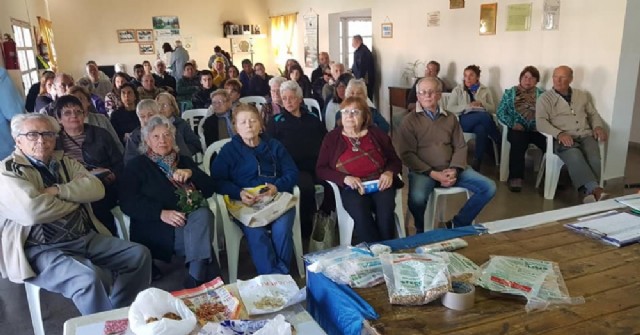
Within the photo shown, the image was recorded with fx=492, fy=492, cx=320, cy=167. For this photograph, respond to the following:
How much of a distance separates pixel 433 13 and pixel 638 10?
252 centimetres

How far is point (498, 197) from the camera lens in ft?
13.2

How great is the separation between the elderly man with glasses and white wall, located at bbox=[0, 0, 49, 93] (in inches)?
139

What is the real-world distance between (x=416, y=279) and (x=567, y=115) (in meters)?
3.21

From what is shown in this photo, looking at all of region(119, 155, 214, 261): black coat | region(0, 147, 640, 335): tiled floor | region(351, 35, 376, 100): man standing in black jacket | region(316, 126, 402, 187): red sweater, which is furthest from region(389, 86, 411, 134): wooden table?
→ region(119, 155, 214, 261): black coat

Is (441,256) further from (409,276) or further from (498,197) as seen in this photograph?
(498,197)

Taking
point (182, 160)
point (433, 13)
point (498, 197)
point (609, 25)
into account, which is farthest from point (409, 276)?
point (433, 13)

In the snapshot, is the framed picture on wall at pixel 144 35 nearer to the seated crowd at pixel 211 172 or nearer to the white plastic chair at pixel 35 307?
the seated crowd at pixel 211 172

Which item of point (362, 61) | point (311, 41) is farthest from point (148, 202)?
point (311, 41)

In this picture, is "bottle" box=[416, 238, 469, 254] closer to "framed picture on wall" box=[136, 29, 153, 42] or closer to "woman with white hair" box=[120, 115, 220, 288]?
"woman with white hair" box=[120, 115, 220, 288]

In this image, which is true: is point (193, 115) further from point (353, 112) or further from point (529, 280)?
point (529, 280)

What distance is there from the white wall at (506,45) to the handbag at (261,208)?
9.94 feet

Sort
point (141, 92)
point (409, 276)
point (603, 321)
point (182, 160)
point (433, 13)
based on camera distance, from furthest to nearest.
Answer: point (433, 13) < point (141, 92) < point (182, 160) < point (409, 276) < point (603, 321)

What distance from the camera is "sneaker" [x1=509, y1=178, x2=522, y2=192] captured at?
4152 millimetres

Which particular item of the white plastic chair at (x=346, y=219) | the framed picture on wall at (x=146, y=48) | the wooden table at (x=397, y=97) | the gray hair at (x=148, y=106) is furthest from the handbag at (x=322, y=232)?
the framed picture on wall at (x=146, y=48)
